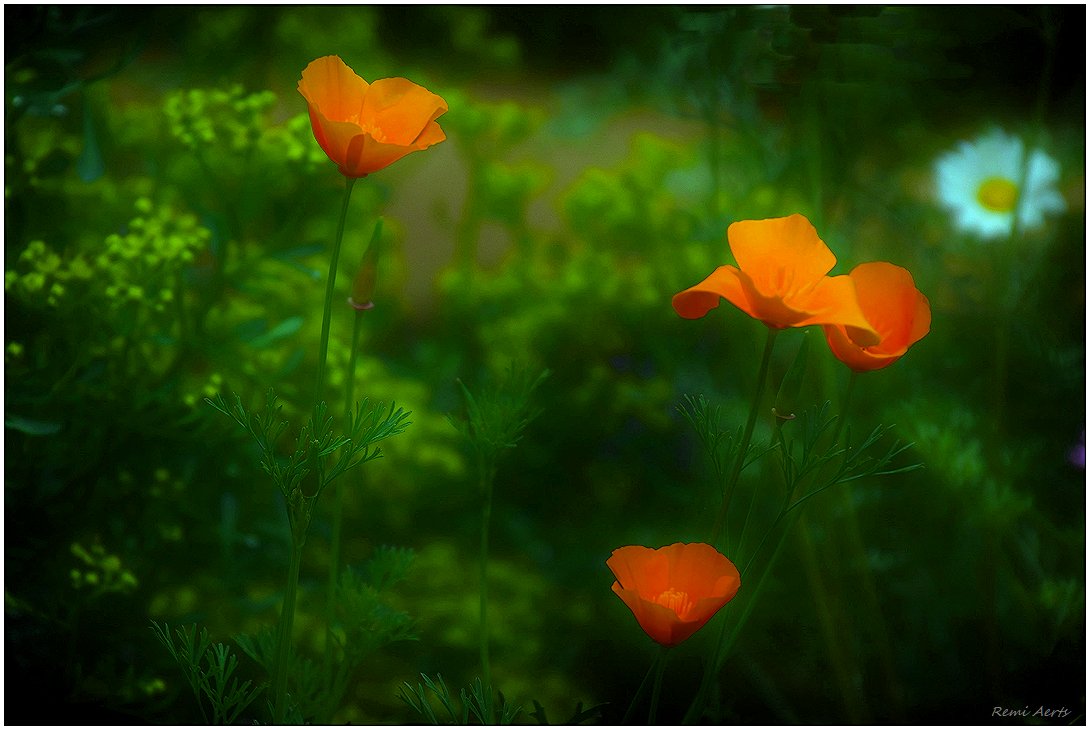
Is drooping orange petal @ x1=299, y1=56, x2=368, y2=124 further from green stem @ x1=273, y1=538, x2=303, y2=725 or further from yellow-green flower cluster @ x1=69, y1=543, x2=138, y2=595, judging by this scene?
yellow-green flower cluster @ x1=69, y1=543, x2=138, y2=595

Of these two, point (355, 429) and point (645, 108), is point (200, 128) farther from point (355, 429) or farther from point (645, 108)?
point (645, 108)

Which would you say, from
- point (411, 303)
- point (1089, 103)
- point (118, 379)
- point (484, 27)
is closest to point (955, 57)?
point (1089, 103)

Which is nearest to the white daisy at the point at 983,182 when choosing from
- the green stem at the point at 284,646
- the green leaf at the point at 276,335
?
the green leaf at the point at 276,335

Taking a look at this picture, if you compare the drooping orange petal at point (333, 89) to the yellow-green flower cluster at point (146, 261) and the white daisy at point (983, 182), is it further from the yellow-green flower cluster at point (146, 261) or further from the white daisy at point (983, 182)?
the white daisy at point (983, 182)

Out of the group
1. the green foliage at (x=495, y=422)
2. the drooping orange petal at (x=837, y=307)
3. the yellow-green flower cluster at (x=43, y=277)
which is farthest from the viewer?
the yellow-green flower cluster at (x=43, y=277)

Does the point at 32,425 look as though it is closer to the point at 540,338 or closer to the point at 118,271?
the point at 118,271

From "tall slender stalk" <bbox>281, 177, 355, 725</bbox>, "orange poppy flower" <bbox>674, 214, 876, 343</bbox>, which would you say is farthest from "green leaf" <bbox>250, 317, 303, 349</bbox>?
"orange poppy flower" <bbox>674, 214, 876, 343</bbox>
